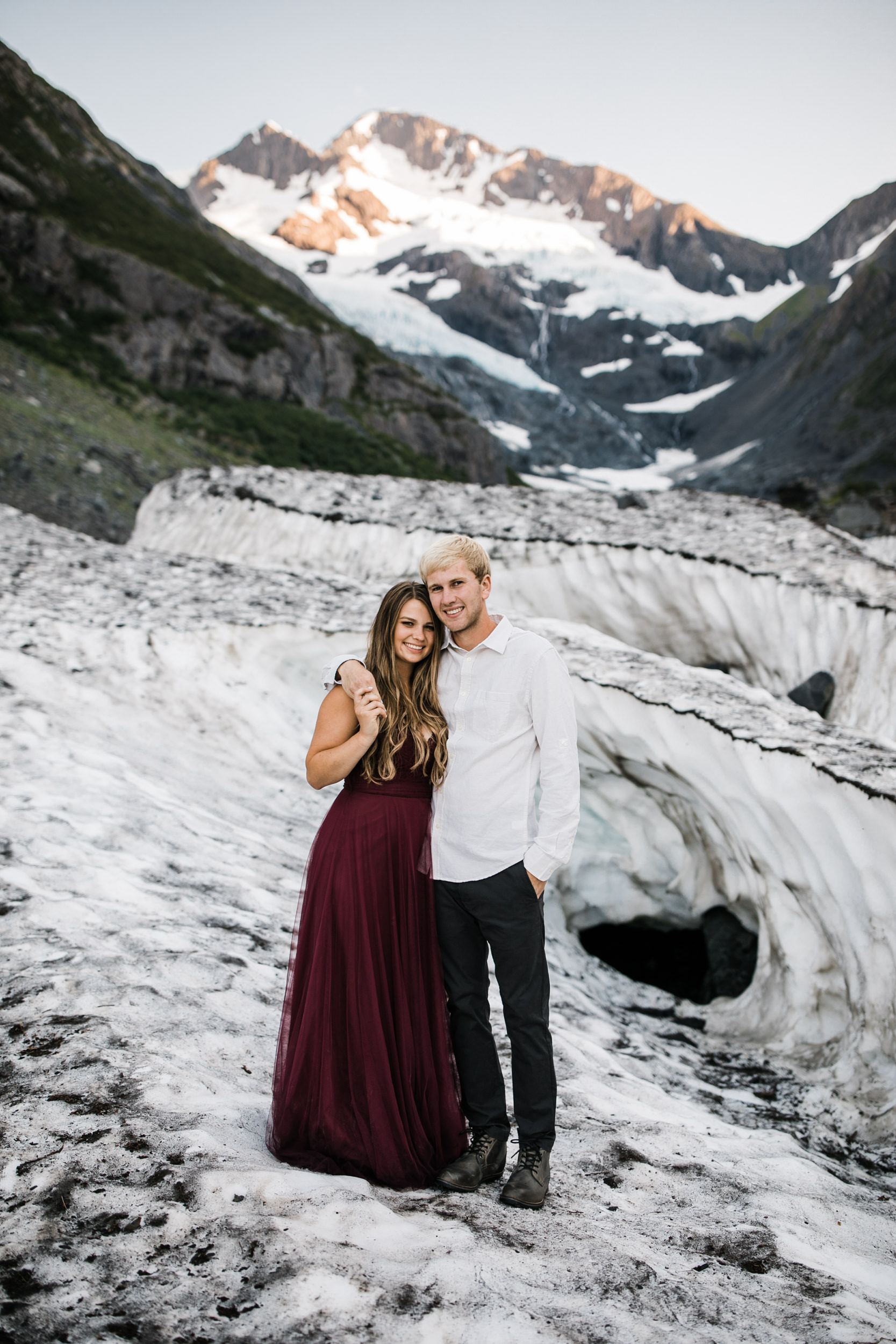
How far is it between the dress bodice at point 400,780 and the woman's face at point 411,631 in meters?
0.27

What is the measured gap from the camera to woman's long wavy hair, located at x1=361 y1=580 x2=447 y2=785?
8.54 ft

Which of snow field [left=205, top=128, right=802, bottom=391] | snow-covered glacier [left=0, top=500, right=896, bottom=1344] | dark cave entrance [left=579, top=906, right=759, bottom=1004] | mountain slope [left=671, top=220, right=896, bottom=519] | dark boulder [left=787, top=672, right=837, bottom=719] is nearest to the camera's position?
snow-covered glacier [left=0, top=500, right=896, bottom=1344]

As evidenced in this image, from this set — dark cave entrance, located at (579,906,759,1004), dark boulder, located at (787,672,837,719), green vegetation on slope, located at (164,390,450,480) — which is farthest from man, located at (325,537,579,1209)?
green vegetation on slope, located at (164,390,450,480)

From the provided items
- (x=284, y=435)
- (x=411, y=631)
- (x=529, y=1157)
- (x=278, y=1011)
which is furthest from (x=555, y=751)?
(x=284, y=435)

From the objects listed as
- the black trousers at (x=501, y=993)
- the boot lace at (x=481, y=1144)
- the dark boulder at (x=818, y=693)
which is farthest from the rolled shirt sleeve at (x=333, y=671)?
the dark boulder at (x=818, y=693)

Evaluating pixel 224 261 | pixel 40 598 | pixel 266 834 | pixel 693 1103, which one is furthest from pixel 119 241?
pixel 693 1103

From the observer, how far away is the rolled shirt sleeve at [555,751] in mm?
2551

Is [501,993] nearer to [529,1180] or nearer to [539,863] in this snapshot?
[539,863]

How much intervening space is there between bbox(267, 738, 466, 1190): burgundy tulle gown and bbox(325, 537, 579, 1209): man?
8 cm

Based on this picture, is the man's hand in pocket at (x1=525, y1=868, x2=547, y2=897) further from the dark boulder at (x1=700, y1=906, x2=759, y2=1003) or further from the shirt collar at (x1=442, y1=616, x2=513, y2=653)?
the dark boulder at (x1=700, y1=906, x2=759, y2=1003)

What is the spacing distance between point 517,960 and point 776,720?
12.0 ft

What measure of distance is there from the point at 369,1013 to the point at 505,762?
0.89 metres

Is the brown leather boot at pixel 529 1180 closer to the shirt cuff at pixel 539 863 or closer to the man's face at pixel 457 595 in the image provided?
the shirt cuff at pixel 539 863

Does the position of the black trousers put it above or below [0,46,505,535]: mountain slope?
below
